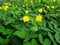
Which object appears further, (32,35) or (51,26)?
(51,26)

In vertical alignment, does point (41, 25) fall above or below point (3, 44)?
above

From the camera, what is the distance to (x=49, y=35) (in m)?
1.29

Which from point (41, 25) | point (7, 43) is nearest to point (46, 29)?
point (41, 25)

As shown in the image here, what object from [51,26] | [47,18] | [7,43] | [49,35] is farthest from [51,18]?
[7,43]

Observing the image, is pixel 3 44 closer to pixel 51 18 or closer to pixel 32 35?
pixel 32 35

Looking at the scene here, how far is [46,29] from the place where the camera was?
1.35m

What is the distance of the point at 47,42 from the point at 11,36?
0.29 meters

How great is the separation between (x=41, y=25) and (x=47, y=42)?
0.50ft

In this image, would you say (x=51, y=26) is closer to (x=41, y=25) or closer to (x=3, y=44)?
(x=41, y=25)

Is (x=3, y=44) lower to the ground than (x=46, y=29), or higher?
lower

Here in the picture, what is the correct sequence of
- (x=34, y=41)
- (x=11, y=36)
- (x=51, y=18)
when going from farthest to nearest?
1. (x=51, y=18)
2. (x=11, y=36)
3. (x=34, y=41)

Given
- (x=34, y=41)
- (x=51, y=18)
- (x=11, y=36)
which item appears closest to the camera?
(x=34, y=41)

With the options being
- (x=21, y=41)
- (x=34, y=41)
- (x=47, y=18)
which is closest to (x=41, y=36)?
(x=34, y=41)

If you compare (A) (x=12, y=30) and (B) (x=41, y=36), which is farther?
(A) (x=12, y=30)
